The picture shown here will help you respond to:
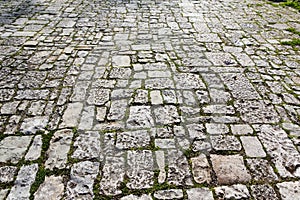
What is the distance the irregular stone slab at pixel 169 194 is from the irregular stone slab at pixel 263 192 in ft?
1.71

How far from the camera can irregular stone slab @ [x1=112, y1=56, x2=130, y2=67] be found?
3756 mm

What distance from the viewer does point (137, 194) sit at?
1969 mm

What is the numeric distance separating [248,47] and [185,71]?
1.39 meters

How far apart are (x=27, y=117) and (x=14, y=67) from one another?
4.09 ft

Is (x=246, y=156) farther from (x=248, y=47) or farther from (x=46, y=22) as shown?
(x=46, y=22)

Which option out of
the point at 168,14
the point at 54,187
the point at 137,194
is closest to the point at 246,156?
the point at 137,194

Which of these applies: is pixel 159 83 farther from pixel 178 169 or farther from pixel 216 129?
pixel 178 169

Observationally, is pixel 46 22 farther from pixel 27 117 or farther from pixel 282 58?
pixel 282 58

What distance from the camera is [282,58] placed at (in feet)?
13.1

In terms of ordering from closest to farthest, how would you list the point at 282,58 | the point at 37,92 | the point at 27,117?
the point at 27,117, the point at 37,92, the point at 282,58

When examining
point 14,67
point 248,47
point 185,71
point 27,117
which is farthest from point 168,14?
point 27,117

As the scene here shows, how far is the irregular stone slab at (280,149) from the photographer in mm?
2197

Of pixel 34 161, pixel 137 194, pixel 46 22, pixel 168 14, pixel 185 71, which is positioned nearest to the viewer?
pixel 137 194

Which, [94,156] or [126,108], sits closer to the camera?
[94,156]
